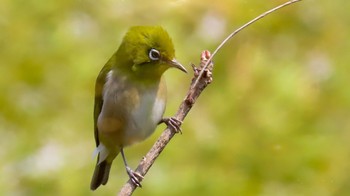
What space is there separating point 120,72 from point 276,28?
0.50 m

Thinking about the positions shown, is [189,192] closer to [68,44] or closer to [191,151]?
[191,151]

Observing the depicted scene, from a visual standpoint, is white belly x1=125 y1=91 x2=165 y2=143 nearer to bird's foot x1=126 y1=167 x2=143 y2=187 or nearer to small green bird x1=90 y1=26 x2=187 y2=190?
small green bird x1=90 y1=26 x2=187 y2=190

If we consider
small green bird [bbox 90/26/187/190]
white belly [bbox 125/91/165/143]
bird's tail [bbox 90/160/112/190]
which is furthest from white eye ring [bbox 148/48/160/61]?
bird's tail [bbox 90/160/112/190]

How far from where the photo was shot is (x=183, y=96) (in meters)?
1.71

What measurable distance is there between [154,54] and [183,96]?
0.43 metres

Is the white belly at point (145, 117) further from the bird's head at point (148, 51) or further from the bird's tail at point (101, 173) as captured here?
the bird's tail at point (101, 173)

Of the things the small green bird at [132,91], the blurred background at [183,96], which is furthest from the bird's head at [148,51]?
the blurred background at [183,96]

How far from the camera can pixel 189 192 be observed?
1.63m

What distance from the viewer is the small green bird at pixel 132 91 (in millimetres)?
1291

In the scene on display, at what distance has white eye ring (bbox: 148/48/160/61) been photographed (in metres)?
1.28

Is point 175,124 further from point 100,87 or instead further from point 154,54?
point 100,87

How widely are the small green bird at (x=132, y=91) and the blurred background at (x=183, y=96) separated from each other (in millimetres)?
223

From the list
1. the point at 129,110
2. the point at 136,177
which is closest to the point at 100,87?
the point at 129,110

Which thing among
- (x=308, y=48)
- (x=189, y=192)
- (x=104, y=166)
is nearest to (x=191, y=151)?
(x=189, y=192)
